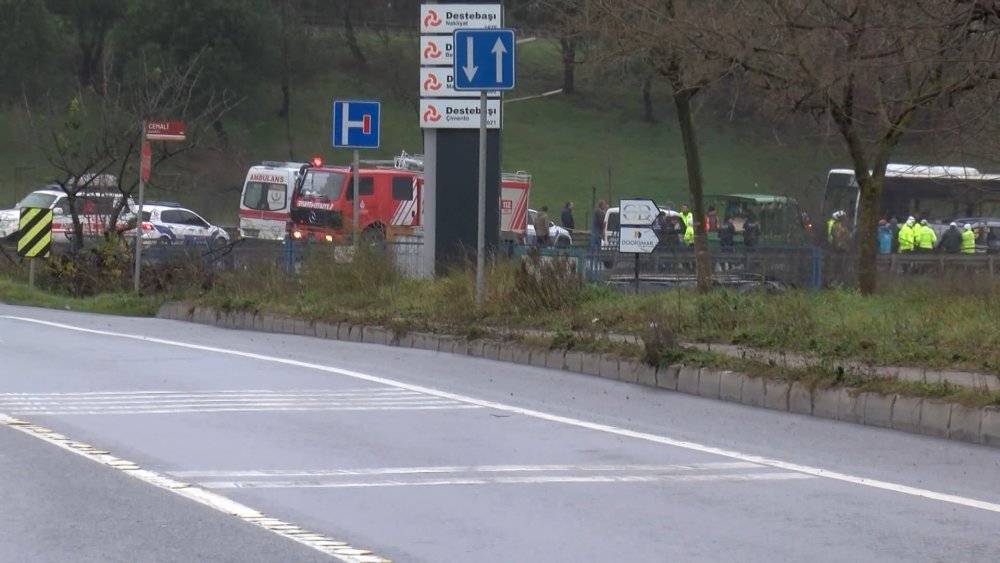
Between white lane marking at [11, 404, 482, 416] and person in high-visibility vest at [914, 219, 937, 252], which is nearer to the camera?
white lane marking at [11, 404, 482, 416]

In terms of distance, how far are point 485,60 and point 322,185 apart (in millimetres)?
22338

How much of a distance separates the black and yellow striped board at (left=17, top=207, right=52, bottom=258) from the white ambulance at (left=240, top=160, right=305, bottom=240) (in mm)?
13332

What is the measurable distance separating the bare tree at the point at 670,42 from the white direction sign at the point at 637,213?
1.73m

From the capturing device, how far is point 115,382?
13008mm

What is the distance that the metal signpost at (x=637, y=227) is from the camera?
22.2 metres

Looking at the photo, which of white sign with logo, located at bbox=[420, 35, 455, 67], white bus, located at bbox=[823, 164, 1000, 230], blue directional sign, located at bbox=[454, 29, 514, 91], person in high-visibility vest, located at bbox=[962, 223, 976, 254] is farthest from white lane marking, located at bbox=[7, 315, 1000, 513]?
white bus, located at bbox=[823, 164, 1000, 230]

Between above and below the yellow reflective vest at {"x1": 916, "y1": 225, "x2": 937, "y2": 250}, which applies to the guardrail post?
below

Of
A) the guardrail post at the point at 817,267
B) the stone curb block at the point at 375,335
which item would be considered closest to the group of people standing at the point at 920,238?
the guardrail post at the point at 817,267

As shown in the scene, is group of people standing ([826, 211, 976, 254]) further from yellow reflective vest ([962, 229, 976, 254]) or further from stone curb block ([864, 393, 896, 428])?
stone curb block ([864, 393, 896, 428])

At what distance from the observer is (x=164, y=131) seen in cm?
2317

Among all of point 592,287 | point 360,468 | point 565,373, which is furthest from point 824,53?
point 360,468

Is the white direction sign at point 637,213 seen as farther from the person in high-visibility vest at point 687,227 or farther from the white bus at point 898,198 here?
the white bus at point 898,198

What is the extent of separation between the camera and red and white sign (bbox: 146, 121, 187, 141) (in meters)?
23.0

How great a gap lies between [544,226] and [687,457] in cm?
3157
